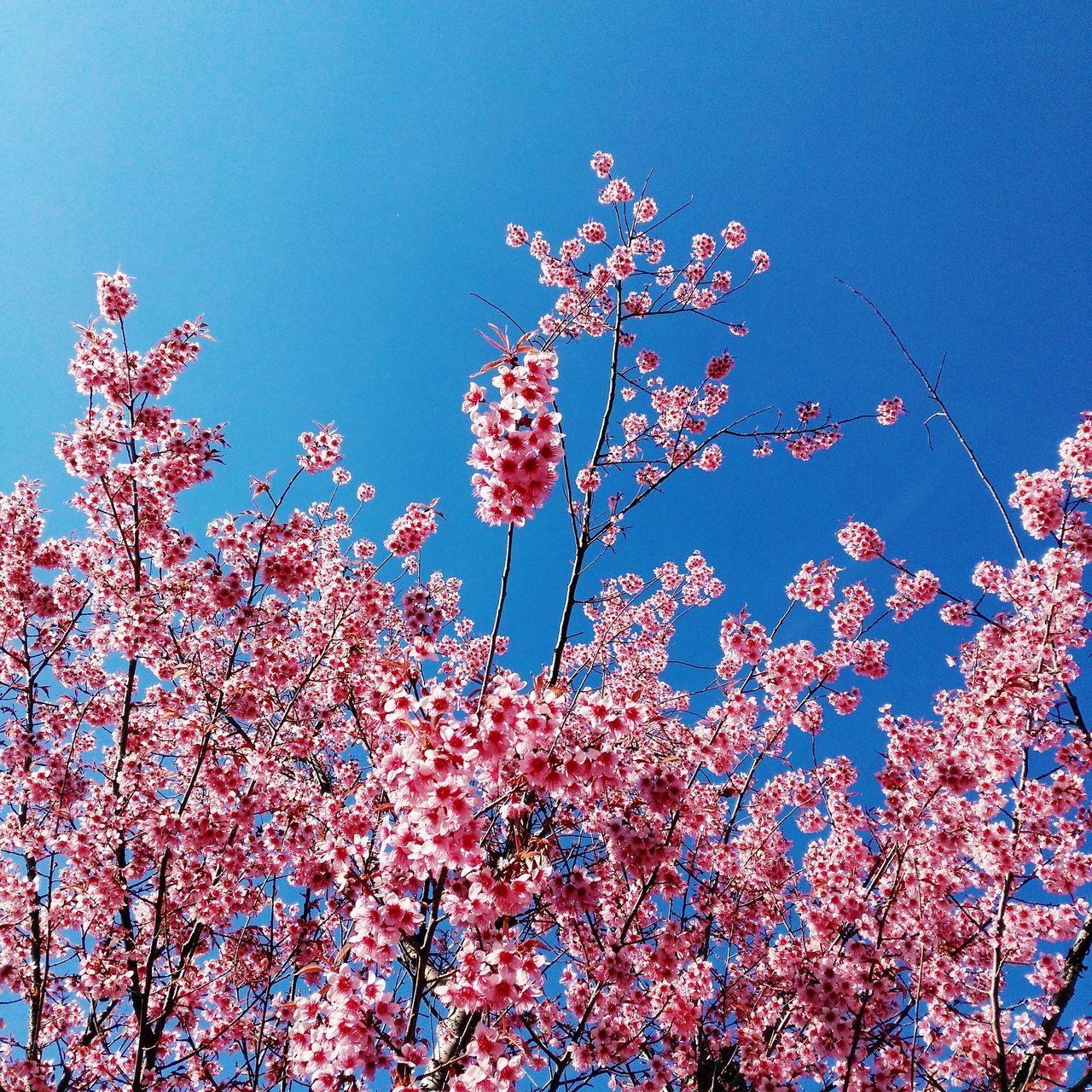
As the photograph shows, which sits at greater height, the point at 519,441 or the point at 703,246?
the point at 703,246

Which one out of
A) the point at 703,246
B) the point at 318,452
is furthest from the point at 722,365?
the point at 318,452

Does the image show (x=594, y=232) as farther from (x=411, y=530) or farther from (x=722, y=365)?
(x=411, y=530)

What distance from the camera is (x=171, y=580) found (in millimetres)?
7320

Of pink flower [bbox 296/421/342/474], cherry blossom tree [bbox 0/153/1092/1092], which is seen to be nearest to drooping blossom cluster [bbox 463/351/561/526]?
cherry blossom tree [bbox 0/153/1092/1092]

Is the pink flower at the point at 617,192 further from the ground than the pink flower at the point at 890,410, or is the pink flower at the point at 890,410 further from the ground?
the pink flower at the point at 617,192

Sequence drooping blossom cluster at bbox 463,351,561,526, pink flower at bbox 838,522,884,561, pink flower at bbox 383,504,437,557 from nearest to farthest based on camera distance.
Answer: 1. drooping blossom cluster at bbox 463,351,561,526
2. pink flower at bbox 383,504,437,557
3. pink flower at bbox 838,522,884,561

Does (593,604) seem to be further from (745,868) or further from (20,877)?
(20,877)

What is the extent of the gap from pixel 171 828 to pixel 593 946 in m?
3.92

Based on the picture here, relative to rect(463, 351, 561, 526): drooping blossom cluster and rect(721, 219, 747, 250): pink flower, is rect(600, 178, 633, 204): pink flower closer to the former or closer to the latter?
rect(721, 219, 747, 250): pink flower

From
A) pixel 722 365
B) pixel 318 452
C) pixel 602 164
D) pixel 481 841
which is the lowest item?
pixel 481 841

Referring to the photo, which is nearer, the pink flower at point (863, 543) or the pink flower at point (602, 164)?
the pink flower at point (863, 543)

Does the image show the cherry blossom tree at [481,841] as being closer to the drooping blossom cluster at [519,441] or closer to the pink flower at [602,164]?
the drooping blossom cluster at [519,441]

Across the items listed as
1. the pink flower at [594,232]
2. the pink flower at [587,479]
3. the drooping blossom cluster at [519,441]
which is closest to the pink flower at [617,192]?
the pink flower at [594,232]

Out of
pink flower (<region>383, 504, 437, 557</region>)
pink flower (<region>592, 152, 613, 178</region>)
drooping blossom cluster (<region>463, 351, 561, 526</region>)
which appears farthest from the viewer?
pink flower (<region>592, 152, 613, 178</region>)
